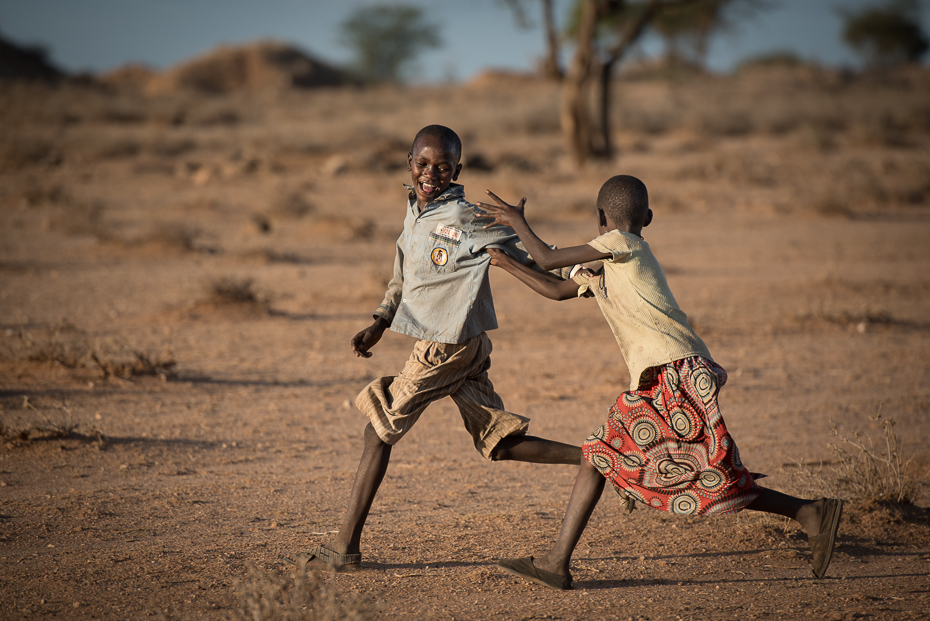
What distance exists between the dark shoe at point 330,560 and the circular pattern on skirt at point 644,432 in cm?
112

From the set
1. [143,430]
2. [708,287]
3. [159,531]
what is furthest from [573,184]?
[159,531]

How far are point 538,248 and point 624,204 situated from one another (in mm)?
346

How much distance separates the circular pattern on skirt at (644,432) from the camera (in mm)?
2623

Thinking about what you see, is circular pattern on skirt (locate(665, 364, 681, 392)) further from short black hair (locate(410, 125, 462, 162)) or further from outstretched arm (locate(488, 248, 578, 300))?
short black hair (locate(410, 125, 462, 162))

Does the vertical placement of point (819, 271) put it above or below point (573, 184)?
below

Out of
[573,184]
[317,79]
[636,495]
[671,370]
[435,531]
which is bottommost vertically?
[435,531]

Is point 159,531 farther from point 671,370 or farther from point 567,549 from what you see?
point 671,370

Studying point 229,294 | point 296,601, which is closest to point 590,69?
point 229,294

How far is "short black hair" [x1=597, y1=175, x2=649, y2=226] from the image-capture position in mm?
2738

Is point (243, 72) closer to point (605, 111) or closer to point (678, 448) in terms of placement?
point (605, 111)

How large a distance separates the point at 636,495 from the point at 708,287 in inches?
272

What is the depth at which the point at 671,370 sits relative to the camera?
264 cm

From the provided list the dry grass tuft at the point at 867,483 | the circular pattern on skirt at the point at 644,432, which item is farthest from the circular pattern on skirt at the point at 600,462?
the dry grass tuft at the point at 867,483

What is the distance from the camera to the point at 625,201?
274cm
